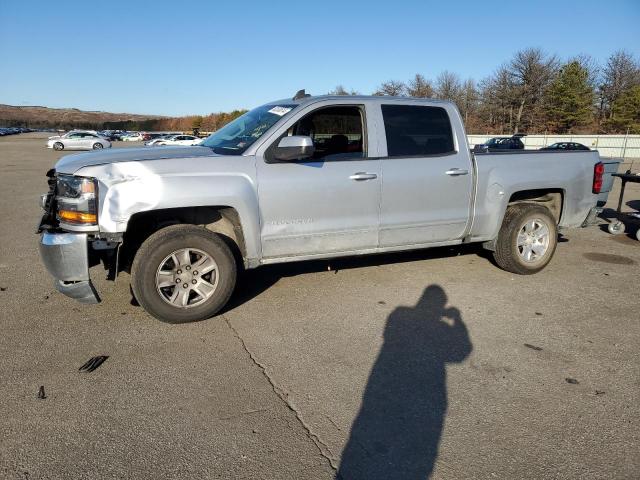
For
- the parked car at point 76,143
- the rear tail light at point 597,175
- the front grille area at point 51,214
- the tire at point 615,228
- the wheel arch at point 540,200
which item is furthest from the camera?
the parked car at point 76,143

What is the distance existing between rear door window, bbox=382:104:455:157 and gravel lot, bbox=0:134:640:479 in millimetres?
1496

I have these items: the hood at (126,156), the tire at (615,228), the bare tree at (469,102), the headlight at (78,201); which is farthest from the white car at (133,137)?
the headlight at (78,201)

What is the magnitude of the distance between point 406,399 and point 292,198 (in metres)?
2.10

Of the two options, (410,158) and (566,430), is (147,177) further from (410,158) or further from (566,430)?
(566,430)

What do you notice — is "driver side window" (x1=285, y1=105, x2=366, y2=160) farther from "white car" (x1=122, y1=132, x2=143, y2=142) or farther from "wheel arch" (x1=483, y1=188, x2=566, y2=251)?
"white car" (x1=122, y1=132, x2=143, y2=142)

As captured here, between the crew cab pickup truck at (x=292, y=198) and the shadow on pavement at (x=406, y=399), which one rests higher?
the crew cab pickup truck at (x=292, y=198)

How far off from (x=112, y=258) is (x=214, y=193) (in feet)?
3.64

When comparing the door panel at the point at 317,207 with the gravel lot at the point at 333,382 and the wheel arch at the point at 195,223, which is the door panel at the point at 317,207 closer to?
the wheel arch at the point at 195,223

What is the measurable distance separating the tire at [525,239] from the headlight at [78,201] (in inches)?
173

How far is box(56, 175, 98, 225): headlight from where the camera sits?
12.4 feet

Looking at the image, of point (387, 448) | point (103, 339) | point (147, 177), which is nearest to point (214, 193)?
point (147, 177)

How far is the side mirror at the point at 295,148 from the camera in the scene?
4.07m

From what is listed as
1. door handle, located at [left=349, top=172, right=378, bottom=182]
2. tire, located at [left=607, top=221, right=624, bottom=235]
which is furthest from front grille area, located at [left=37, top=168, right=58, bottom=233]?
tire, located at [left=607, top=221, right=624, bottom=235]

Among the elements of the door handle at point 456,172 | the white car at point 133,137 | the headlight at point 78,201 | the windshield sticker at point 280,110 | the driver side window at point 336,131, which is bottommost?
the headlight at point 78,201
